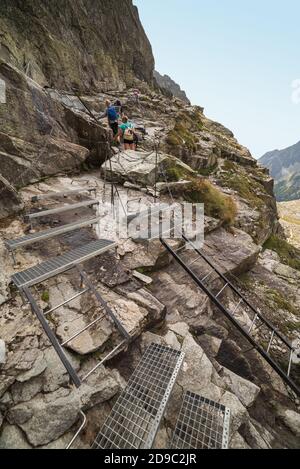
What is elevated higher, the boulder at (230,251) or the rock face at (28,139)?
the rock face at (28,139)

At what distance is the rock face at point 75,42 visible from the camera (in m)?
16.0

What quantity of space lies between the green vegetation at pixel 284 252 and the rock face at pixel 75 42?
19.6 m

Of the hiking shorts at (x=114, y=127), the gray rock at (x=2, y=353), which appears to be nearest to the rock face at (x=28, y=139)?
the hiking shorts at (x=114, y=127)

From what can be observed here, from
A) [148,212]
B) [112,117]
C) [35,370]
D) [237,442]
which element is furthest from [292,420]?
[112,117]

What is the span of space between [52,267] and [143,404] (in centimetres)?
299

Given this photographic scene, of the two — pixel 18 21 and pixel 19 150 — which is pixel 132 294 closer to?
pixel 19 150

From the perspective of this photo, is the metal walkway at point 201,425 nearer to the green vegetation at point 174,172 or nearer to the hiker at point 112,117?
the green vegetation at point 174,172

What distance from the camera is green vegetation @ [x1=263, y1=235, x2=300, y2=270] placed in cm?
1359

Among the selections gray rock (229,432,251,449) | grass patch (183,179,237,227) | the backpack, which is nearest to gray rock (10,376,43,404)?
gray rock (229,432,251,449)

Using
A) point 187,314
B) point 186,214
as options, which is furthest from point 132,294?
point 186,214

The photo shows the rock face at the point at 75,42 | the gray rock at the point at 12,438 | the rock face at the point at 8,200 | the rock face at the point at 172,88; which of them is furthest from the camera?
the rock face at the point at 172,88

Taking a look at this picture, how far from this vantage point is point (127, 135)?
12.9 metres

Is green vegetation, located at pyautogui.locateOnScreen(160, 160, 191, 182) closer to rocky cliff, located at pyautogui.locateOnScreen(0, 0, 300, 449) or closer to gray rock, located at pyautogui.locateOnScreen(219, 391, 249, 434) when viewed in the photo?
rocky cliff, located at pyautogui.locateOnScreen(0, 0, 300, 449)

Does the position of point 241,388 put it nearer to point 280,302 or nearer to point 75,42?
point 280,302
